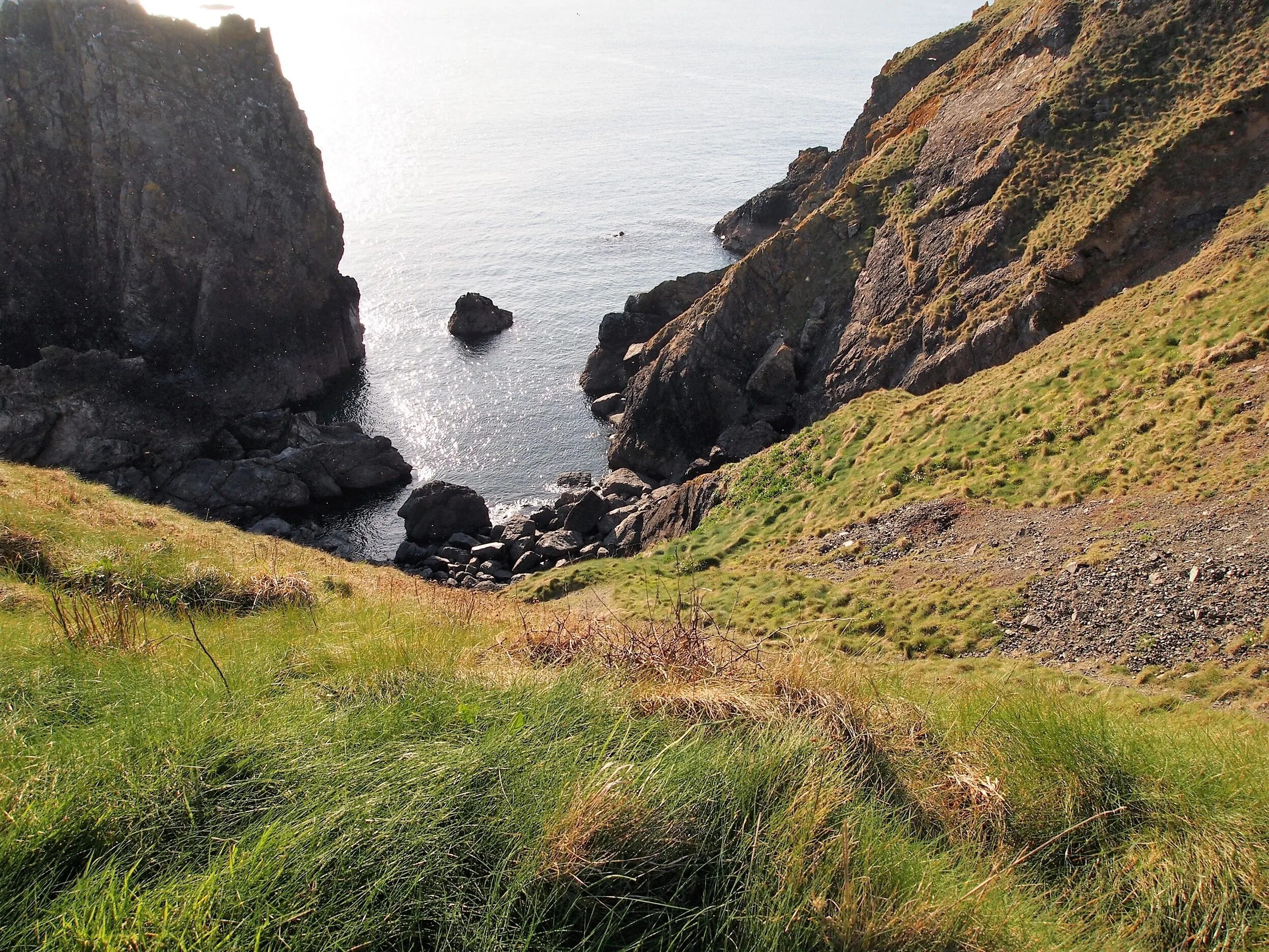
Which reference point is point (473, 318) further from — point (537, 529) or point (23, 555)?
point (23, 555)

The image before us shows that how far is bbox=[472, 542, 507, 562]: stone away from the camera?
41.6 metres

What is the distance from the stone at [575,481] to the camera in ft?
165

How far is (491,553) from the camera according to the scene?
41.8 m

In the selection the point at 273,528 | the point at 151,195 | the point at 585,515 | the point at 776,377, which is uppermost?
the point at 151,195


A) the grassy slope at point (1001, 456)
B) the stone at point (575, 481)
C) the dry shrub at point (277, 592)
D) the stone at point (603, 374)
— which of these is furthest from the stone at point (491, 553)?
the dry shrub at point (277, 592)

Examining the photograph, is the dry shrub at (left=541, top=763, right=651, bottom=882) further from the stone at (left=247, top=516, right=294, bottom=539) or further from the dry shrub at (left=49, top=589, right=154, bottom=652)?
the stone at (left=247, top=516, right=294, bottom=539)

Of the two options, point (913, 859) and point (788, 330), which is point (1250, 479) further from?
point (788, 330)

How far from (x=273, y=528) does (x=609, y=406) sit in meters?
24.8

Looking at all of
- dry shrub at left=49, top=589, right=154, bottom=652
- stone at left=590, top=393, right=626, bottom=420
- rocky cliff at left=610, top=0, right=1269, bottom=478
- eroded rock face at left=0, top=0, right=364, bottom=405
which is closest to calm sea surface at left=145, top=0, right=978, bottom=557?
stone at left=590, top=393, right=626, bottom=420

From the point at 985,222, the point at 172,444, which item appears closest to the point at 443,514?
the point at 172,444

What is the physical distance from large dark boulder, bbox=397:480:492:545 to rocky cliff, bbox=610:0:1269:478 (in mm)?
10337

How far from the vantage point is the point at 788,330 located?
4528cm

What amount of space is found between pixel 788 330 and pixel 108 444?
40.3 metres

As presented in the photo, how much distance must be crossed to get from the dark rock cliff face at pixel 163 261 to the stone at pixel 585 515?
1497 cm
